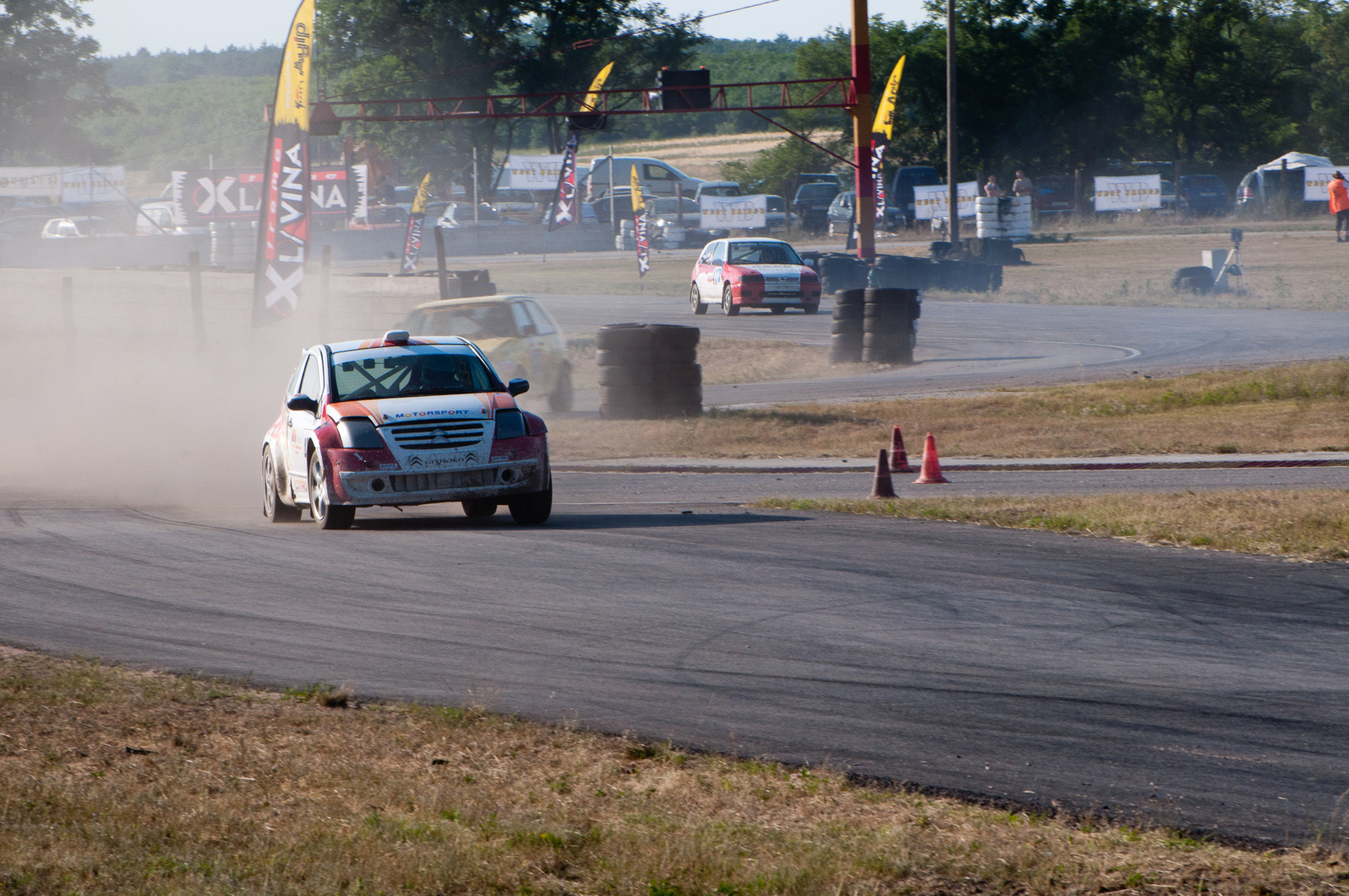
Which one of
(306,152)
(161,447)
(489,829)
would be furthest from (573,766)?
(306,152)

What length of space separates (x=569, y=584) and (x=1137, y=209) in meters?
55.7

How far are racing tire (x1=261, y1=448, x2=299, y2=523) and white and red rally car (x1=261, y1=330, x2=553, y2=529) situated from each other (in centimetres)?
6

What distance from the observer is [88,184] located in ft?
247

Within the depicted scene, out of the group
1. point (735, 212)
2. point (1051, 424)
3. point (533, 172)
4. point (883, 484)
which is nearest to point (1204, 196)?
point (735, 212)

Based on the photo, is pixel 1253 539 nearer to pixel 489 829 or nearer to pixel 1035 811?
pixel 1035 811

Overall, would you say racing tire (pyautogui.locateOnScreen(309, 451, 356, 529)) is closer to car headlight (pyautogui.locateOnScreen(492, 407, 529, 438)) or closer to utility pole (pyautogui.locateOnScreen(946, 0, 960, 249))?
car headlight (pyautogui.locateOnScreen(492, 407, 529, 438))

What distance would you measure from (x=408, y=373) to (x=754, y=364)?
56.9 ft

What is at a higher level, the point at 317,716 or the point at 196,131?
the point at 196,131

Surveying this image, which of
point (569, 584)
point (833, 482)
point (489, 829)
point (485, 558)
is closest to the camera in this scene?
point (489, 829)

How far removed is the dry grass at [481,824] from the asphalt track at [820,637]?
37cm

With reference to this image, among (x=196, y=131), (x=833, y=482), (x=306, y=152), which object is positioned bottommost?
(x=833, y=482)

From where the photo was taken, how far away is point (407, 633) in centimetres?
798

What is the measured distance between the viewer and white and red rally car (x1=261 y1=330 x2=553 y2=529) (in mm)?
11516

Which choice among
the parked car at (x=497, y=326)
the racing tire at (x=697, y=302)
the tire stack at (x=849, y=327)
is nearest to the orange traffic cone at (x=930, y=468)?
the parked car at (x=497, y=326)
